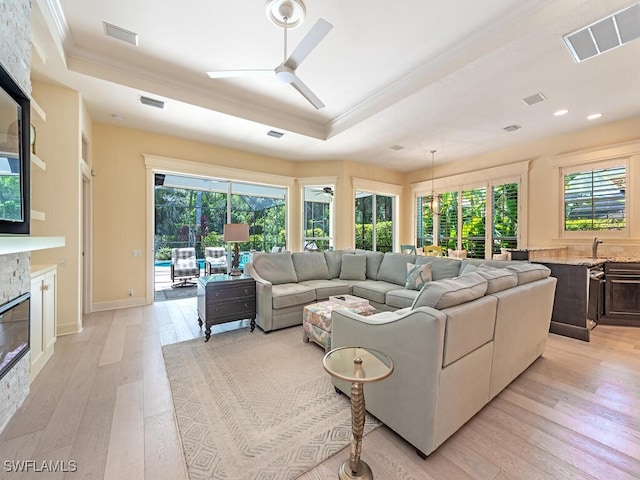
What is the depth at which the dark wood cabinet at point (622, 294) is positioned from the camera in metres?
3.71

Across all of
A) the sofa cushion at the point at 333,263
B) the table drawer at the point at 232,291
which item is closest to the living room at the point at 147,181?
the table drawer at the point at 232,291

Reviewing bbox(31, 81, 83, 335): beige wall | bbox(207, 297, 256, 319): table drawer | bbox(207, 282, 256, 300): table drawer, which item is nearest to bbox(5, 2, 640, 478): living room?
bbox(31, 81, 83, 335): beige wall

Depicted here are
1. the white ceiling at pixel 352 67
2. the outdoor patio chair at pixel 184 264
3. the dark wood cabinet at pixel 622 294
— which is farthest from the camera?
the outdoor patio chair at pixel 184 264

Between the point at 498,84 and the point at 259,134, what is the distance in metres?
3.65

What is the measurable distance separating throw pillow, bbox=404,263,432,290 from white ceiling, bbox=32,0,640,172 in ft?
7.59

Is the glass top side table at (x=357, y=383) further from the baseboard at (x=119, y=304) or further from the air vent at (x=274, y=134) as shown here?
the baseboard at (x=119, y=304)

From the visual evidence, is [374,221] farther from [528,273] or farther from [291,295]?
[528,273]

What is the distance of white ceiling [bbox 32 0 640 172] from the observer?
2457 mm

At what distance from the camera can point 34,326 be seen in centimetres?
238

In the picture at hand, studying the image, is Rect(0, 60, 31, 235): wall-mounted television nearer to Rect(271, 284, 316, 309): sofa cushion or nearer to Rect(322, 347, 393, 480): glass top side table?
Rect(322, 347, 393, 480): glass top side table

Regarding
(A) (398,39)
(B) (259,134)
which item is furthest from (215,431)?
(B) (259,134)

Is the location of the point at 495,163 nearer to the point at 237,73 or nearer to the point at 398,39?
the point at 398,39

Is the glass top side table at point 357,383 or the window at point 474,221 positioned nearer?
the glass top side table at point 357,383

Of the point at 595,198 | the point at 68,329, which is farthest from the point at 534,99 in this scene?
the point at 68,329
